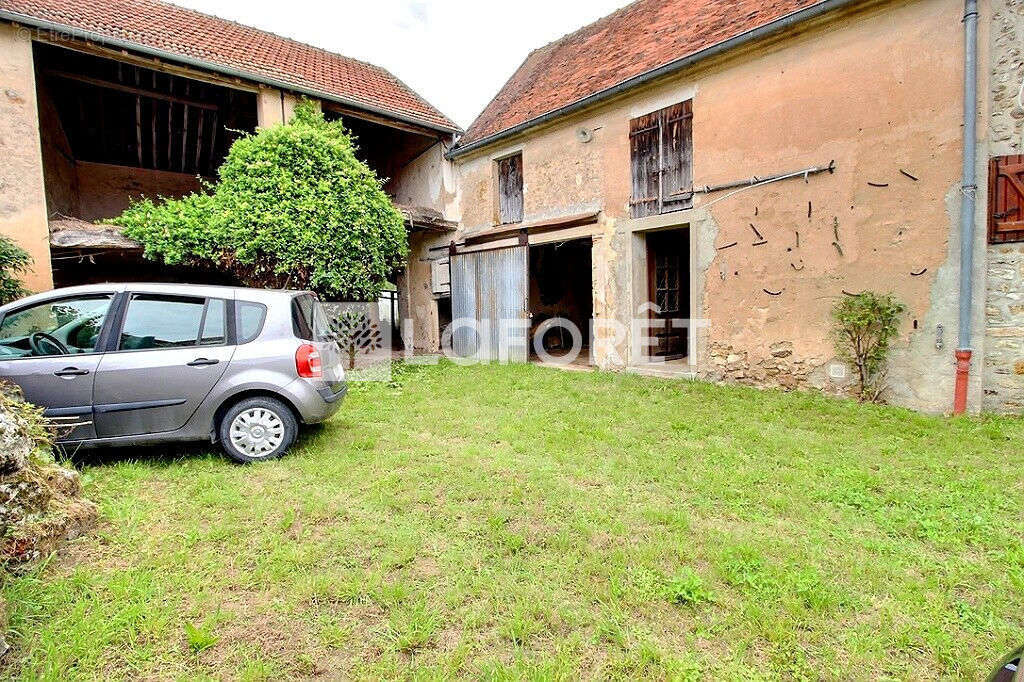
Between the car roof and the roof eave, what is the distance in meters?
6.66

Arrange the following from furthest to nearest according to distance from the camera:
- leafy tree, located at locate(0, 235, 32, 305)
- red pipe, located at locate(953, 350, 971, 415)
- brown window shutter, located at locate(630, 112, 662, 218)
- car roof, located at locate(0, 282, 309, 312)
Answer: brown window shutter, located at locate(630, 112, 662, 218)
leafy tree, located at locate(0, 235, 32, 305)
red pipe, located at locate(953, 350, 971, 415)
car roof, located at locate(0, 282, 309, 312)

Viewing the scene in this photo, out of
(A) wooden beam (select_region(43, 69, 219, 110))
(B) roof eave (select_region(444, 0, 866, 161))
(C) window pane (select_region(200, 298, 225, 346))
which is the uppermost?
(A) wooden beam (select_region(43, 69, 219, 110))

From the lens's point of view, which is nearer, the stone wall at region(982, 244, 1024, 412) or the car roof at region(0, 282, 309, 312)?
the car roof at region(0, 282, 309, 312)

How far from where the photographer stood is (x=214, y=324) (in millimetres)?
4090

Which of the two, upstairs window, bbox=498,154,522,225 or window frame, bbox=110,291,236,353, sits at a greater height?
upstairs window, bbox=498,154,522,225

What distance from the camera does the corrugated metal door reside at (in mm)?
10062

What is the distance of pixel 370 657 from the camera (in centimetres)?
194

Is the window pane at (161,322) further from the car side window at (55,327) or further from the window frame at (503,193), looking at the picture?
the window frame at (503,193)

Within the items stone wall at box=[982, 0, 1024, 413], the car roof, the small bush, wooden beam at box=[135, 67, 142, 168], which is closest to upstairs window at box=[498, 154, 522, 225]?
the car roof

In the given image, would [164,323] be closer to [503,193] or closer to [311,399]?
[311,399]

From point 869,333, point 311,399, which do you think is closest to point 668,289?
point 869,333

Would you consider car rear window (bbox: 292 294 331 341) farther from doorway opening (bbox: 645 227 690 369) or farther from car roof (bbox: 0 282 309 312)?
doorway opening (bbox: 645 227 690 369)

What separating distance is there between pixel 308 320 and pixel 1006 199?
7491mm

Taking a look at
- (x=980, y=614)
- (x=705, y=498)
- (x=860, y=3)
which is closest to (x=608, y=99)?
(x=860, y=3)
